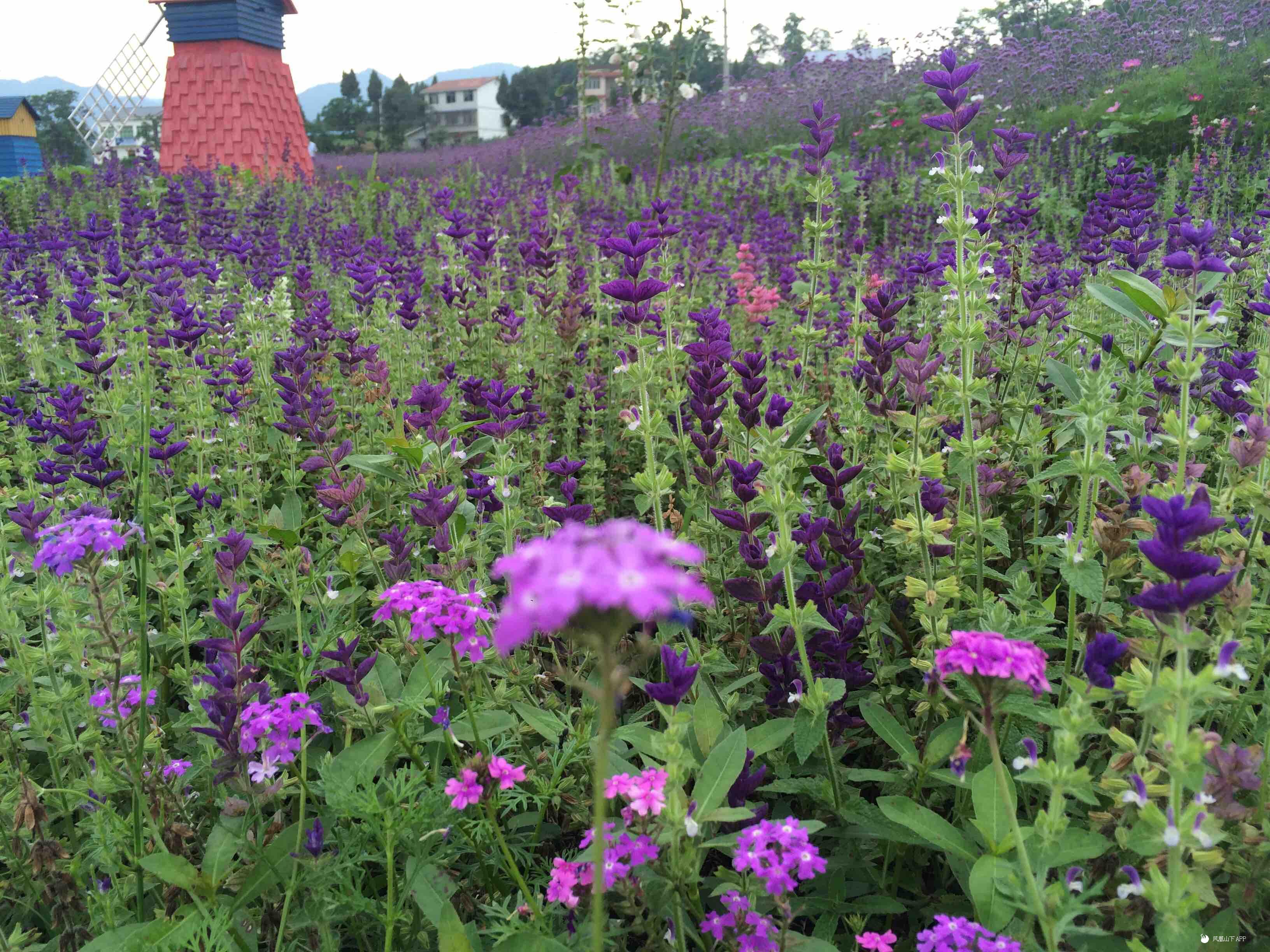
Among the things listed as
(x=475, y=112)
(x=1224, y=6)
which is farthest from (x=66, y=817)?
(x=475, y=112)

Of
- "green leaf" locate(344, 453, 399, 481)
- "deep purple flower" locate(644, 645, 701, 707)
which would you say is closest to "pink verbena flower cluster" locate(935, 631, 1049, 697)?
"deep purple flower" locate(644, 645, 701, 707)

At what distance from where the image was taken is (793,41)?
3844cm

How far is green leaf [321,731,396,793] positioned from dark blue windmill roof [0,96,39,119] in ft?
111

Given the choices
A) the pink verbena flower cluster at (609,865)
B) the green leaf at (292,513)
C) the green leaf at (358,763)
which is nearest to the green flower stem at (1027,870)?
the pink verbena flower cluster at (609,865)

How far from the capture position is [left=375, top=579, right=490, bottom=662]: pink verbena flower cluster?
6.50 ft

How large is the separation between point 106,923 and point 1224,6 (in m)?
23.4

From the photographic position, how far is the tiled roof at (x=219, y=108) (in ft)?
74.9

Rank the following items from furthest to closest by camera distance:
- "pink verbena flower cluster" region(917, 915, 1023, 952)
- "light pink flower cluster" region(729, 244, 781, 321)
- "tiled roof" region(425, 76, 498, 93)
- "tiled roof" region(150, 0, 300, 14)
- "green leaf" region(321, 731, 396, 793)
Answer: "tiled roof" region(425, 76, 498, 93), "tiled roof" region(150, 0, 300, 14), "light pink flower cluster" region(729, 244, 781, 321), "green leaf" region(321, 731, 396, 793), "pink verbena flower cluster" region(917, 915, 1023, 952)

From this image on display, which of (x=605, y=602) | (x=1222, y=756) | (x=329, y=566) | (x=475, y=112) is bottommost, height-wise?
(x=329, y=566)

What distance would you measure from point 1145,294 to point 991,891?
81.1 inches

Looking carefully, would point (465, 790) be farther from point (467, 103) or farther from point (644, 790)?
point (467, 103)

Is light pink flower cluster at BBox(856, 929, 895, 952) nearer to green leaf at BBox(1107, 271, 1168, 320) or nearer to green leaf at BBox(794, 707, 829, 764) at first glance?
green leaf at BBox(794, 707, 829, 764)

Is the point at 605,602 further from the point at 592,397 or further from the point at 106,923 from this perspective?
the point at 592,397

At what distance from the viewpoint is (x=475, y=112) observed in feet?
339
